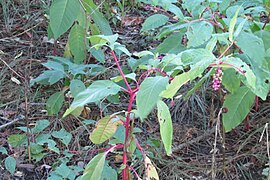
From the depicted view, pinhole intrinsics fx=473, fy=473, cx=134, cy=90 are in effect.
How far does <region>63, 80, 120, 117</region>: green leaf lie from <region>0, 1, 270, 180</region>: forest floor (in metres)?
0.62

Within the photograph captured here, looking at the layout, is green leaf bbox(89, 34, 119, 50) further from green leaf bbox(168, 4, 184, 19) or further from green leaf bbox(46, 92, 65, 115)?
green leaf bbox(46, 92, 65, 115)

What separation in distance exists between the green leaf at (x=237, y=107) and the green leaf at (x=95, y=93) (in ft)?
2.21

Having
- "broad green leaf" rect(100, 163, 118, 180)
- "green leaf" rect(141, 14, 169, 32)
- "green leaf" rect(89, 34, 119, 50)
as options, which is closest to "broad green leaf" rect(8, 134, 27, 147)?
"broad green leaf" rect(100, 163, 118, 180)

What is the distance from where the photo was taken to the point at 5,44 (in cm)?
307

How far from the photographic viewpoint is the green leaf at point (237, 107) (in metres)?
1.79

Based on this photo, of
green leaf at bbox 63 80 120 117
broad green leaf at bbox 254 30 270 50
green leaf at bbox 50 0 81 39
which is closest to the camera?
green leaf at bbox 63 80 120 117

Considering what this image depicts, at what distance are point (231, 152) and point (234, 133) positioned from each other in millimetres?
124

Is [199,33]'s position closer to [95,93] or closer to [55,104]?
[95,93]

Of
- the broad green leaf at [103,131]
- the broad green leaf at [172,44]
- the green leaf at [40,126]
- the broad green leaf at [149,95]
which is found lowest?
the green leaf at [40,126]

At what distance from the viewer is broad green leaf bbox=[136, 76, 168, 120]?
44.8 inches

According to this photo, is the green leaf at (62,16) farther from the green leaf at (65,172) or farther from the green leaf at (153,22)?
the green leaf at (65,172)

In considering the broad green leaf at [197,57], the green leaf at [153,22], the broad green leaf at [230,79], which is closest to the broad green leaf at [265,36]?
the broad green leaf at [230,79]

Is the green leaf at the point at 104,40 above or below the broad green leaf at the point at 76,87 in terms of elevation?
above

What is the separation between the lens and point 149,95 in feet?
3.75
